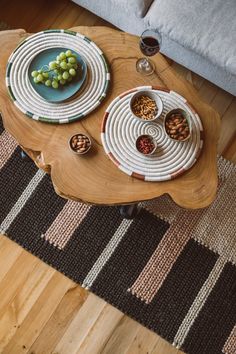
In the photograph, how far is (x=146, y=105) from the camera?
62.8 inches

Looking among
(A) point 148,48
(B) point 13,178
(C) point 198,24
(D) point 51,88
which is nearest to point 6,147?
(B) point 13,178

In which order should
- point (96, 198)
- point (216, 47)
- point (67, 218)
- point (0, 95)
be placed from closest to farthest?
point (96, 198)
point (0, 95)
point (216, 47)
point (67, 218)

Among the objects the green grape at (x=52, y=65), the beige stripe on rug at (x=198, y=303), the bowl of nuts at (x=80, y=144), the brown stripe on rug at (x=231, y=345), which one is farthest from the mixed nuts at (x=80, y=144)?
the brown stripe on rug at (x=231, y=345)

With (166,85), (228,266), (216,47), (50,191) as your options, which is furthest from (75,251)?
(216,47)

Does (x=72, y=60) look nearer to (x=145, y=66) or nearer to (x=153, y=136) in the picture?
(x=145, y=66)

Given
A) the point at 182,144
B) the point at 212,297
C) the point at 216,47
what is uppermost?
the point at 216,47

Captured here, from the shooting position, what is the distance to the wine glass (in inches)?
62.9

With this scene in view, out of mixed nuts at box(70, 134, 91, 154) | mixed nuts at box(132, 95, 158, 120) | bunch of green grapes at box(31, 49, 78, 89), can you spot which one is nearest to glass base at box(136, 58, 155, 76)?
mixed nuts at box(132, 95, 158, 120)

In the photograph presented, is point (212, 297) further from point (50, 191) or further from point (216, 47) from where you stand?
point (216, 47)

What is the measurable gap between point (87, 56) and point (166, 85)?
0.29 meters

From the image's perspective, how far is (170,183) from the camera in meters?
1.54

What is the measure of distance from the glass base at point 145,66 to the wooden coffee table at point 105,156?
0.02 m

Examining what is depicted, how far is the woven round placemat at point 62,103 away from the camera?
158cm

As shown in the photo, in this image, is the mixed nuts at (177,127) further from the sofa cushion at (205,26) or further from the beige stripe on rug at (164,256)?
the beige stripe on rug at (164,256)
